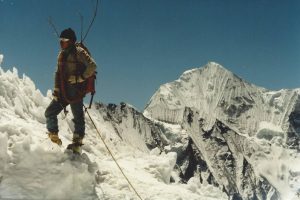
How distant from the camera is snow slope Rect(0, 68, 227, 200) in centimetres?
830

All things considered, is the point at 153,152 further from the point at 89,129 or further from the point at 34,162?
the point at 34,162

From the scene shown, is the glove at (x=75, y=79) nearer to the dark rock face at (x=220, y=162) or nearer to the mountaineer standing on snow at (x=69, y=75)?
the mountaineer standing on snow at (x=69, y=75)

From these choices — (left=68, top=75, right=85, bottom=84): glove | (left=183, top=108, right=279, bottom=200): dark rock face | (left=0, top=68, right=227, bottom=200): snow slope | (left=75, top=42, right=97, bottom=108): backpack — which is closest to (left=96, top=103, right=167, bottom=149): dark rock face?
(left=183, top=108, right=279, bottom=200): dark rock face

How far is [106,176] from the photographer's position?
388 inches

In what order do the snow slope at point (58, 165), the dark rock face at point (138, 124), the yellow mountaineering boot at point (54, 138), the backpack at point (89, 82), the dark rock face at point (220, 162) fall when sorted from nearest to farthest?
the snow slope at point (58, 165) < the yellow mountaineering boot at point (54, 138) < the backpack at point (89, 82) < the dark rock face at point (138, 124) < the dark rock face at point (220, 162)

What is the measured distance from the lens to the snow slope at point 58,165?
327 inches

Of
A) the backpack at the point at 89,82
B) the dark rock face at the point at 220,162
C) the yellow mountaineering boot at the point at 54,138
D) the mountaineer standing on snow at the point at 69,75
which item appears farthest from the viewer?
the dark rock face at the point at 220,162

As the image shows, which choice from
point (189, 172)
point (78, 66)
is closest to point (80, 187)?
point (78, 66)

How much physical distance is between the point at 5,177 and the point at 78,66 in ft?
8.39

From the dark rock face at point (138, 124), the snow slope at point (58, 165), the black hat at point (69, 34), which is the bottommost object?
the snow slope at point (58, 165)

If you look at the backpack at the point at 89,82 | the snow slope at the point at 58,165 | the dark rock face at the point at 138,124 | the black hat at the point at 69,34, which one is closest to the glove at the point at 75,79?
the backpack at the point at 89,82

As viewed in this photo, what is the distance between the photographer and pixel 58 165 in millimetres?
8883

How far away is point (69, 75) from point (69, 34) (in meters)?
0.78

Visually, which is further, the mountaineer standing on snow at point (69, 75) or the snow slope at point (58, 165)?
the mountaineer standing on snow at point (69, 75)
